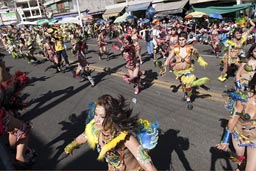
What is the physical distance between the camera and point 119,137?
9.20 feet

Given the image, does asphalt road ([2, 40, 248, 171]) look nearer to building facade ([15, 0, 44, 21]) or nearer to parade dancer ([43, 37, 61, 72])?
parade dancer ([43, 37, 61, 72])

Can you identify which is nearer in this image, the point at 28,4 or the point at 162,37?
the point at 162,37

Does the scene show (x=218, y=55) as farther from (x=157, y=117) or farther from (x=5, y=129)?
(x=5, y=129)

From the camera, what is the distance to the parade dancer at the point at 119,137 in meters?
2.80

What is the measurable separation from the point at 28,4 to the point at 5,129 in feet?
344

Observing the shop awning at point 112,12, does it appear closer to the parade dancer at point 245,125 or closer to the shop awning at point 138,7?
the shop awning at point 138,7

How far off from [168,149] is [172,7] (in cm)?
2490

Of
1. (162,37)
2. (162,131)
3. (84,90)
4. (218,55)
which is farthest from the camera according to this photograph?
(162,37)

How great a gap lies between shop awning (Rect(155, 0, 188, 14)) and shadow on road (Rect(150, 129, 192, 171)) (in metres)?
23.1

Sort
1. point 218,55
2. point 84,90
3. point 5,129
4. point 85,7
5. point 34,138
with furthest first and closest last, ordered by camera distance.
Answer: point 85,7 < point 218,55 < point 84,90 < point 34,138 < point 5,129

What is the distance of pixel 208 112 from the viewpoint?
6695 mm

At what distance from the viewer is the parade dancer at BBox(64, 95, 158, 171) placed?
280cm

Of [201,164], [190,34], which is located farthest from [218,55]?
[201,164]

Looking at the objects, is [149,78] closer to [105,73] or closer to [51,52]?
[105,73]
